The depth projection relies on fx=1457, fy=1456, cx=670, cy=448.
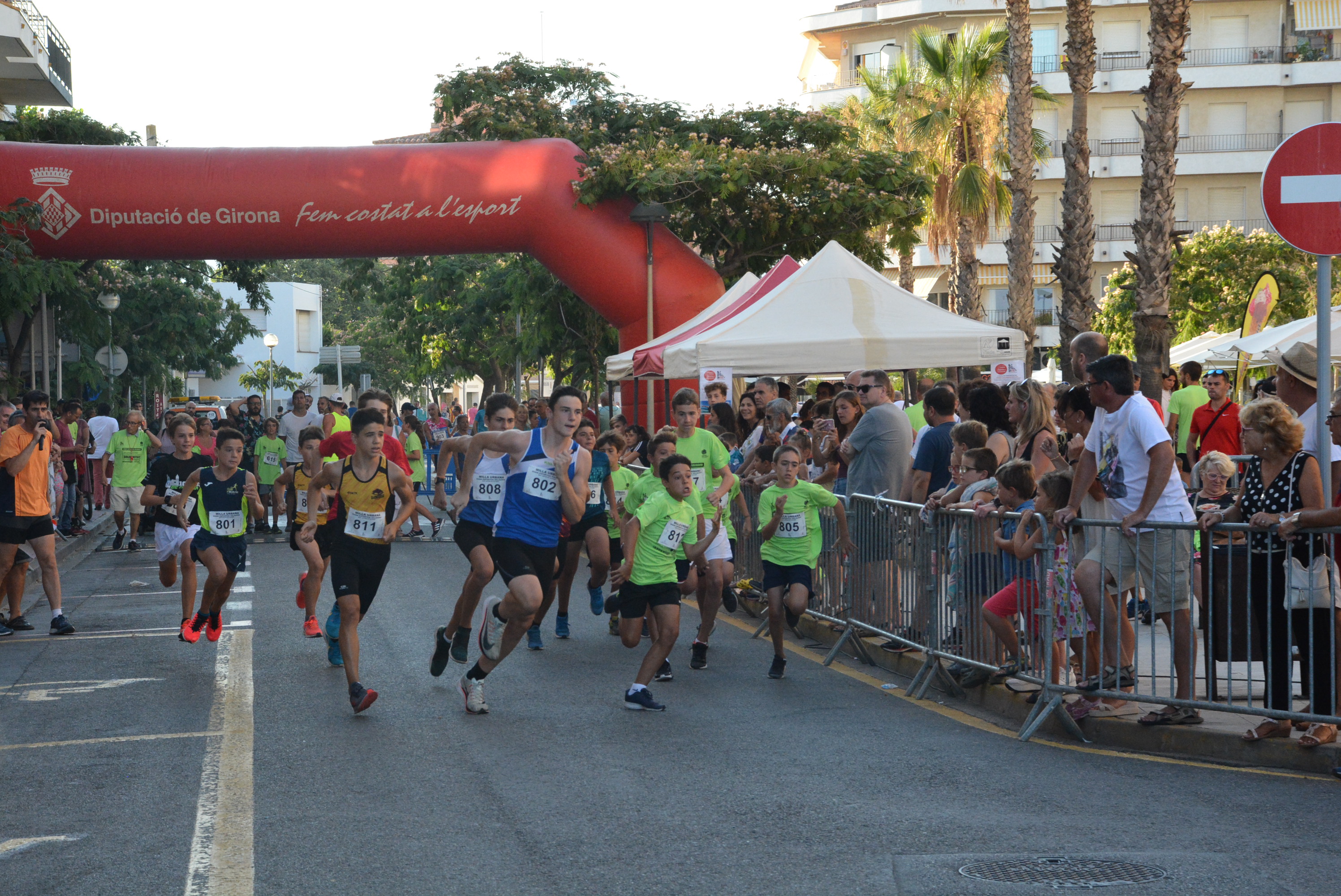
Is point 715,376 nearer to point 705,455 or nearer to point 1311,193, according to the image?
point 705,455

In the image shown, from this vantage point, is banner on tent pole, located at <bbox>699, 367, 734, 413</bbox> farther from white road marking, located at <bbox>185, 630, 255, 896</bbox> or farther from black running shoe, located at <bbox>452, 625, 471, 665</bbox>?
white road marking, located at <bbox>185, 630, 255, 896</bbox>

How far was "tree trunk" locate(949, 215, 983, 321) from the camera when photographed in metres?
31.0

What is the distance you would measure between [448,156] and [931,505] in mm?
12660

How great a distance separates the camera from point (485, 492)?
9305 mm

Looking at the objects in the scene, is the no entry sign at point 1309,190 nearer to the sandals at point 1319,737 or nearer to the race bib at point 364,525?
the sandals at point 1319,737

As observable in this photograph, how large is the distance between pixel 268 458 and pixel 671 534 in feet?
40.4

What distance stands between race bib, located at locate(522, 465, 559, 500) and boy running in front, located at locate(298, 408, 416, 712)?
0.71 meters

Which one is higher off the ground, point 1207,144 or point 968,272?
point 1207,144

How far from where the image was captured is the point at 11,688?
8977 millimetres

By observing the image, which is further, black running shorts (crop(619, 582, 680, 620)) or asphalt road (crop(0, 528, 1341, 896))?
black running shorts (crop(619, 582, 680, 620))

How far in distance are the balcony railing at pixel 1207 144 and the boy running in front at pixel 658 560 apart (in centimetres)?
5077

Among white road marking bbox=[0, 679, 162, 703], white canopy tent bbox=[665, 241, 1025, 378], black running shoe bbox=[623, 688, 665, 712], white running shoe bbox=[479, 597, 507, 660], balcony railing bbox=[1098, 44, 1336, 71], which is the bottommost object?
white road marking bbox=[0, 679, 162, 703]

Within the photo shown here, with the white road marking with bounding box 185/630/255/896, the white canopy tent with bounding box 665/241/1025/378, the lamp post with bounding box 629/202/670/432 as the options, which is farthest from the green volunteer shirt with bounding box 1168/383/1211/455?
the white road marking with bounding box 185/630/255/896

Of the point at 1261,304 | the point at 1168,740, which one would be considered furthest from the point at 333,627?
the point at 1261,304
